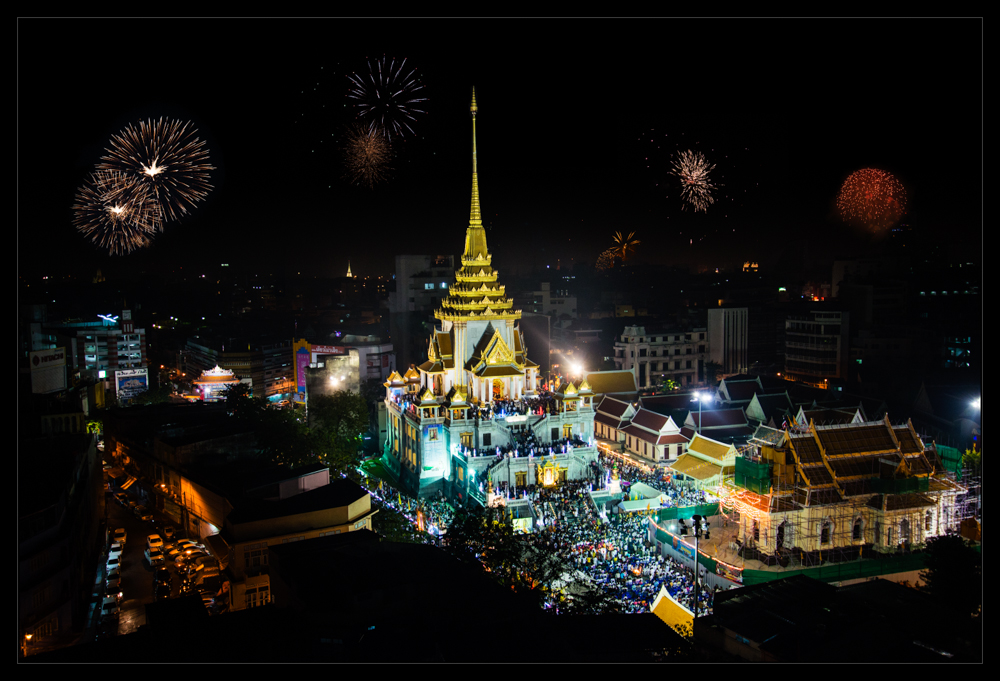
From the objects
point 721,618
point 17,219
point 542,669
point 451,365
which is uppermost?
point 17,219

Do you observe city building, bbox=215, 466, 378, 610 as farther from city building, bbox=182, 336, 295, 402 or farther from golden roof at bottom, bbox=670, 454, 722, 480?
city building, bbox=182, 336, 295, 402

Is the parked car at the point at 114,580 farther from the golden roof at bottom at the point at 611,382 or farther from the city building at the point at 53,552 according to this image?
the golden roof at bottom at the point at 611,382

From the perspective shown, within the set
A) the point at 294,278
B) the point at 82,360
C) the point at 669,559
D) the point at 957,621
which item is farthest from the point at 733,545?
the point at 294,278

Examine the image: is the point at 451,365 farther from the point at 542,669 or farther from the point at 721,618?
the point at 542,669

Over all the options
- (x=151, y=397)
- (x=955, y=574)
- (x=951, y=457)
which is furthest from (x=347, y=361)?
(x=955, y=574)

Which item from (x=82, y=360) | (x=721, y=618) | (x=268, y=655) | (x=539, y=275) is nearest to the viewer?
(x=268, y=655)

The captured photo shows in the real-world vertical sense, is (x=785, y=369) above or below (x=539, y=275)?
below

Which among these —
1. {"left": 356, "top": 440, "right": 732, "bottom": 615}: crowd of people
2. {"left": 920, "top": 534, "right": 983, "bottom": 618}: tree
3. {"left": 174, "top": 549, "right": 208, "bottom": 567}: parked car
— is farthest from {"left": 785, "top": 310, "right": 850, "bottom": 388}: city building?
{"left": 174, "top": 549, "right": 208, "bottom": 567}: parked car

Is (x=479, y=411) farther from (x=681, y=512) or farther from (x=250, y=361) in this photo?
(x=250, y=361)
